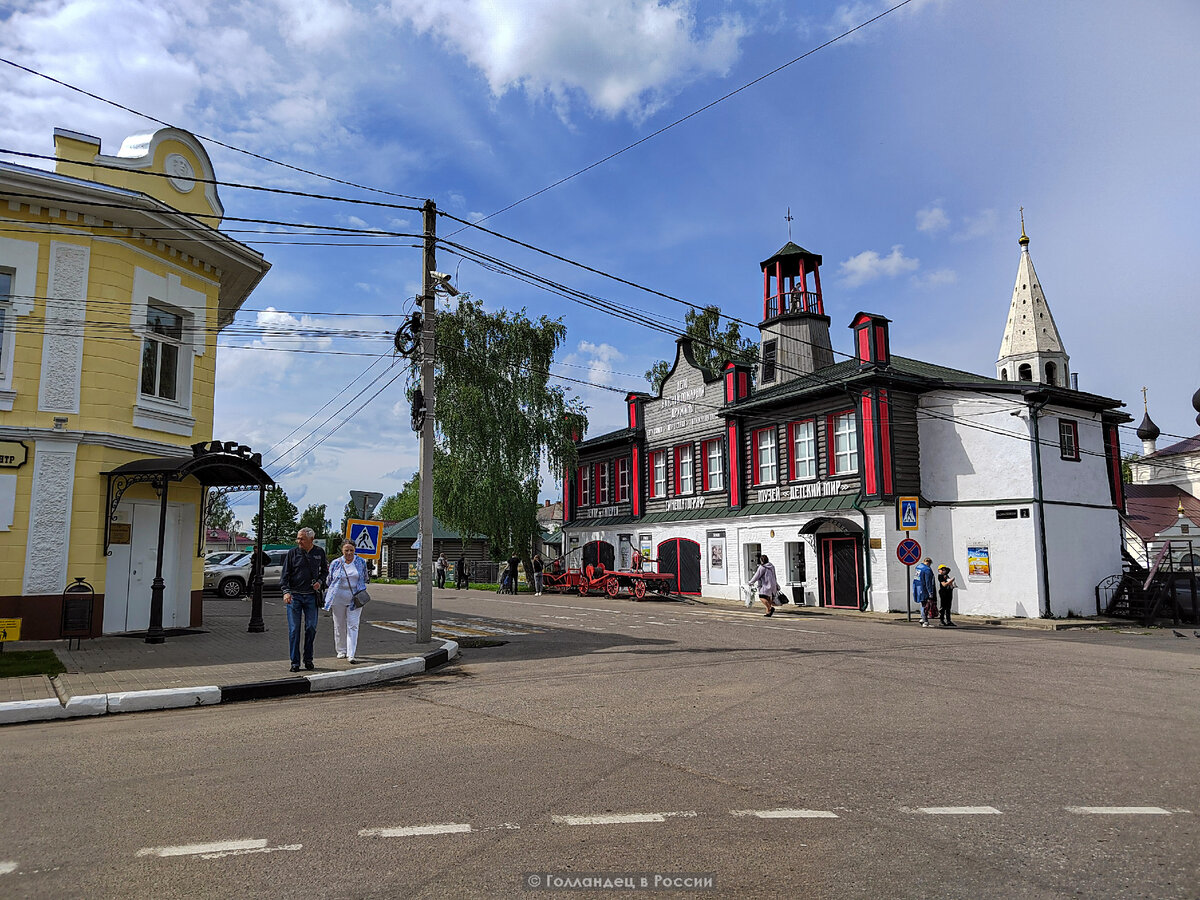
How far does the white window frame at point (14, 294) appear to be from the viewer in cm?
1341

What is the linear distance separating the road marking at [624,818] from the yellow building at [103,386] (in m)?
11.2

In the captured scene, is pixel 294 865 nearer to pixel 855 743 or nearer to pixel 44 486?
pixel 855 743

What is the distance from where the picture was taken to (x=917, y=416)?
1003 inches

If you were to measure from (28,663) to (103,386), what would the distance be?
519cm

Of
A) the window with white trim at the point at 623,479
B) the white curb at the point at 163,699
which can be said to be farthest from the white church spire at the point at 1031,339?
the white curb at the point at 163,699

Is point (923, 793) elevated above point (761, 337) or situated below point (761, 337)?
below

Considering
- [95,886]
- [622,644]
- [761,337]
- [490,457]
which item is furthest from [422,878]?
[761,337]

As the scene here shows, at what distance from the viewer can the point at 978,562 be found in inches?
915

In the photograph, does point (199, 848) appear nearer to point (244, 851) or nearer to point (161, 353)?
point (244, 851)

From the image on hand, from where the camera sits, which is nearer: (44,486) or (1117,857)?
(1117,857)

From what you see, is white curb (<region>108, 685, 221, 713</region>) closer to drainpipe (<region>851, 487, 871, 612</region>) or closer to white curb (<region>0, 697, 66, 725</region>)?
white curb (<region>0, 697, 66, 725</region>)

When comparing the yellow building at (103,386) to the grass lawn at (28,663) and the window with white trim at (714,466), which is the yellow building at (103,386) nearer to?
the grass lawn at (28,663)

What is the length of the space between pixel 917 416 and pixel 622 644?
Result: 1530cm

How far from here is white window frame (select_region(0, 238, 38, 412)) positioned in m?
13.4
